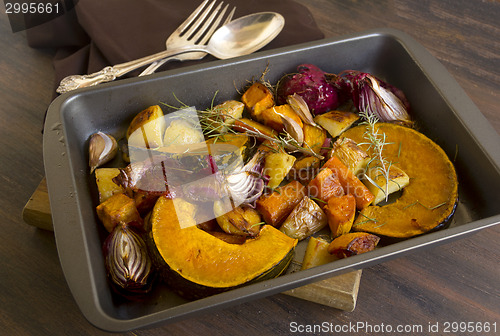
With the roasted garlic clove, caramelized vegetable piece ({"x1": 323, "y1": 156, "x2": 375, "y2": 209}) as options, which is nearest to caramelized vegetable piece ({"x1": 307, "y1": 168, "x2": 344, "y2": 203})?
caramelized vegetable piece ({"x1": 323, "y1": 156, "x2": 375, "y2": 209})

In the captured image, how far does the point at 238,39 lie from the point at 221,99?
10.9 inches

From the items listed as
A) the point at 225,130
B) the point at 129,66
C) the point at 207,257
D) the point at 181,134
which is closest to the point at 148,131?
the point at 181,134

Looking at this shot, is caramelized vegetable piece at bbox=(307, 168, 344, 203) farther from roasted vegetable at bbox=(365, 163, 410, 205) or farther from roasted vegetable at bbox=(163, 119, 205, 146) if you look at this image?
roasted vegetable at bbox=(163, 119, 205, 146)

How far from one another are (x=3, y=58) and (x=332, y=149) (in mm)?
1217

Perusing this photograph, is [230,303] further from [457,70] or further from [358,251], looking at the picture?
[457,70]

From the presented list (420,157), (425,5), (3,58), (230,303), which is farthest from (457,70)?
(3,58)

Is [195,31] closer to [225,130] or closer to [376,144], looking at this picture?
[225,130]

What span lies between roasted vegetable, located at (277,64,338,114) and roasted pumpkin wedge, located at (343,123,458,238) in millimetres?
119

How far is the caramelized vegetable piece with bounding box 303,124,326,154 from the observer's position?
131 centimetres

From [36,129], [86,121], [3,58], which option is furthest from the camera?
[3,58]

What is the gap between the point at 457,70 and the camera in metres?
1.70

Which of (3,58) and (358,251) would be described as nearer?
(358,251)

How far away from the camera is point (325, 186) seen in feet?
3.92

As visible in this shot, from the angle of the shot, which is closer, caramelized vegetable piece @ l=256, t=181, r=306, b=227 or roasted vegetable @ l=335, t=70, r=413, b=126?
caramelized vegetable piece @ l=256, t=181, r=306, b=227
